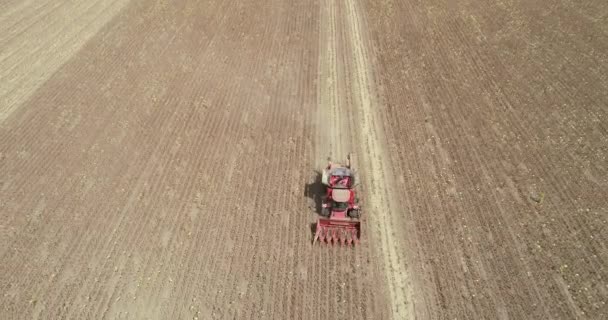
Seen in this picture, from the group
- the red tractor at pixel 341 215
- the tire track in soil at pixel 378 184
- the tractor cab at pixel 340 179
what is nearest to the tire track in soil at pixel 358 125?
the tire track in soil at pixel 378 184

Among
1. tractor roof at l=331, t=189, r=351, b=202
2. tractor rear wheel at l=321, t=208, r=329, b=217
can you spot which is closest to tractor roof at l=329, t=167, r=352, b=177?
tractor roof at l=331, t=189, r=351, b=202

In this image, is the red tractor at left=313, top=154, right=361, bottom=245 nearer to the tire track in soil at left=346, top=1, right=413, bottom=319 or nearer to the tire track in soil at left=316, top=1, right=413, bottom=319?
the tire track in soil at left=316, top=1, right=413, bottom=319

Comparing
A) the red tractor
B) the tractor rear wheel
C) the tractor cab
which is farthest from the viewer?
the tractor rear wheel

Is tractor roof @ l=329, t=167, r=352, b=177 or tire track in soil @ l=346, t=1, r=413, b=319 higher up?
tractor roof @ l=329, t=167, r=352, b=177

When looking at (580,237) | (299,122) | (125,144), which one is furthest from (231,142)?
(580,237)

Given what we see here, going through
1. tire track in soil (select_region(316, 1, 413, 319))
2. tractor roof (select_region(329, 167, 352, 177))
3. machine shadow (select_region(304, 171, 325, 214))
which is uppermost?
tractor roof (select_region(329, 167, 352, 177))
